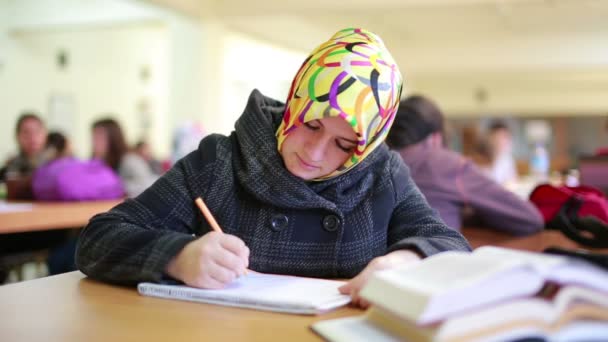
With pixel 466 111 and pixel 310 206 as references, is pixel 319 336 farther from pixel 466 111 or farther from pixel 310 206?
pixel 466 111

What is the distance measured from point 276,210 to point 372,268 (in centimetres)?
28

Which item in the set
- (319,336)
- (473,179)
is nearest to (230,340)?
(319,336)

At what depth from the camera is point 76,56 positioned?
820 cm

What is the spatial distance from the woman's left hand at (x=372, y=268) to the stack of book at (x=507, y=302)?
23 centimetres

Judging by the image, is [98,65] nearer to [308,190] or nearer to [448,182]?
[448,182]

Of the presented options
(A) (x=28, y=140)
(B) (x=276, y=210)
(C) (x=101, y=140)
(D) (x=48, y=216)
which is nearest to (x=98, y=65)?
(A) (x=28, y=140)

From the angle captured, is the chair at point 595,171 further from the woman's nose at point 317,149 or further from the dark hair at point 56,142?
the dark hair at point 56,142

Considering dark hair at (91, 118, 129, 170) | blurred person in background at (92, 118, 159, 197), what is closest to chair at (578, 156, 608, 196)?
blurred person in background at (92, 118, 159, 197)

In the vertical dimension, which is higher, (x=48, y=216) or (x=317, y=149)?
(x=317, y=149)

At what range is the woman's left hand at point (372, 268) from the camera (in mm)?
863

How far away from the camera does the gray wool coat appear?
1.08 metres

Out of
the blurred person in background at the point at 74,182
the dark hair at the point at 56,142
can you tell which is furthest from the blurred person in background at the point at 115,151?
the blurred person in background at the point at 74,182

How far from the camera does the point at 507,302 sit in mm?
590

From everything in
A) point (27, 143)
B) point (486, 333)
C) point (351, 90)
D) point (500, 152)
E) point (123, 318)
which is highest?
point (351, 90)
